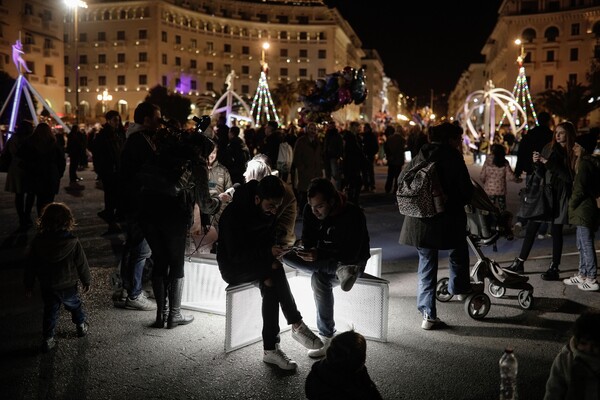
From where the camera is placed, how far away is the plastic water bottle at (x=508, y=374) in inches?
125

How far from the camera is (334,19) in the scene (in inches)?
3644

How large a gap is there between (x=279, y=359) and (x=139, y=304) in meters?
2.05

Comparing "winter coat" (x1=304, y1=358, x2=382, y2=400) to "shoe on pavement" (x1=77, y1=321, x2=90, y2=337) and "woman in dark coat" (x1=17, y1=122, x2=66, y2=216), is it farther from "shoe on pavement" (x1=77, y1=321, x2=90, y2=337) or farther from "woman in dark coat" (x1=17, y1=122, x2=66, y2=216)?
"woman in dark coat" (x1=17, y1=122, x2=66, y2=216)

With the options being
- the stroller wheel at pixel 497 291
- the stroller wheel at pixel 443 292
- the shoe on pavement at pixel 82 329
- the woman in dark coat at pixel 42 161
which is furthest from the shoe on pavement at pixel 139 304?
the woman in dark coat at pixel 42 161

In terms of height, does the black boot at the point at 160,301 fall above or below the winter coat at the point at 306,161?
below

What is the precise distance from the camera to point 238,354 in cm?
485

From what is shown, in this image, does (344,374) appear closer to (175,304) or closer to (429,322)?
(429,322)

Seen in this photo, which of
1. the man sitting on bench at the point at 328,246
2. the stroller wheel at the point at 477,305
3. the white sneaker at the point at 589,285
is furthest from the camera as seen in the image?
the white sneaker at the point at 589,285

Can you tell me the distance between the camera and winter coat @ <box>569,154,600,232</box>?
6859 mm

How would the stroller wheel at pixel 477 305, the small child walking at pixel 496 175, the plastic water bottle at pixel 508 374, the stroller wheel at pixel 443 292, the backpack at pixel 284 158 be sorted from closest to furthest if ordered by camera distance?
the plastic water bottle at pixel 508 374, the stroller wheel at pixel 477 305, the stroller wheel at pixel 443 292, the small child walking at pixel 496 175, the backpack at pixel 284 158

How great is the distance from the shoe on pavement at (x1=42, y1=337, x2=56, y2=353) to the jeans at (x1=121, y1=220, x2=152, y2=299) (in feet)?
3.90

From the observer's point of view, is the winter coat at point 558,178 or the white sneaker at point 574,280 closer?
the white sneaker at point 574,280

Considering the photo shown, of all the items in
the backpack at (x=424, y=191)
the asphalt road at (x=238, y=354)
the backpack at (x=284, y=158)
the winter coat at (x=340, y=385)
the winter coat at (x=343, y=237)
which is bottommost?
the asphalt road at (x=238, y=354)

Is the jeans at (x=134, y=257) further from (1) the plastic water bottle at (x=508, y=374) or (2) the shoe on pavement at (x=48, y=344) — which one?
(1) the plastic water bottle at (x=508, y=374)
